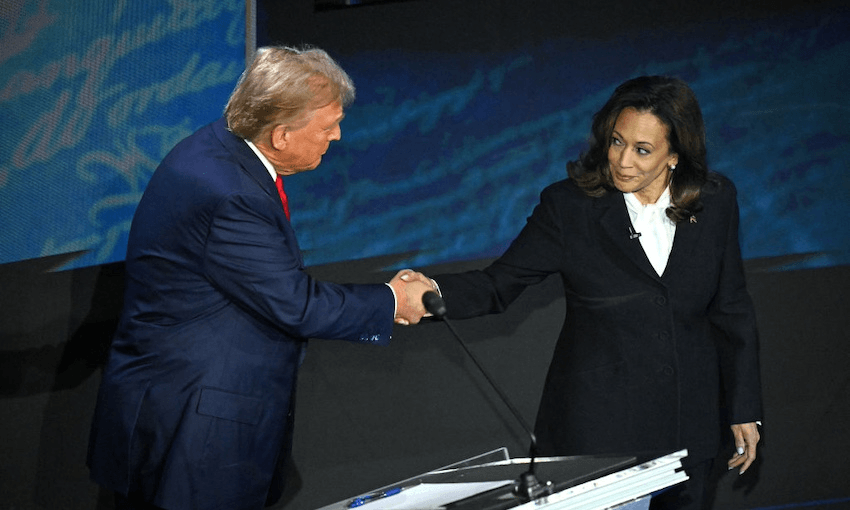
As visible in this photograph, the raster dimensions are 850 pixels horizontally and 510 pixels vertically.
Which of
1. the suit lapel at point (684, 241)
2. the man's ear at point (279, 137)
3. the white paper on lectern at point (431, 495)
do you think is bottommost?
the white paper on lectern at point (431, 495)

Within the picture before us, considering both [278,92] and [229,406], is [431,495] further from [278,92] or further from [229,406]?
[278,92]

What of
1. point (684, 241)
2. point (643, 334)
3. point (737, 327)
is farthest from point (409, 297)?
point (737, 327)

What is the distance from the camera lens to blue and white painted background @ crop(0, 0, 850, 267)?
2.87 meters

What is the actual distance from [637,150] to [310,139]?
2.67ft

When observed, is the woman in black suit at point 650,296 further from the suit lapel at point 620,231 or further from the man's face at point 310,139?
the man's face at point 310,139

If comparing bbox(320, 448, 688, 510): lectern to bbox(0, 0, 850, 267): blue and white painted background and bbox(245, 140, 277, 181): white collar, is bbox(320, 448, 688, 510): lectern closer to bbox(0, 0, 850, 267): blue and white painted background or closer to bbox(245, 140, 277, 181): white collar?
bbox(245, 140, 277, 181): white collar

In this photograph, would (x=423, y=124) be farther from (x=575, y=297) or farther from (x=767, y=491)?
(x=767, y=491)

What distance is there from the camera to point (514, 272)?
2.75m

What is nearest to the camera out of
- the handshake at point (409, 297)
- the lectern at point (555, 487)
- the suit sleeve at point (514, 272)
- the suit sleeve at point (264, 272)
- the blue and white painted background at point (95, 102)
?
the lectern at point (555, 487)

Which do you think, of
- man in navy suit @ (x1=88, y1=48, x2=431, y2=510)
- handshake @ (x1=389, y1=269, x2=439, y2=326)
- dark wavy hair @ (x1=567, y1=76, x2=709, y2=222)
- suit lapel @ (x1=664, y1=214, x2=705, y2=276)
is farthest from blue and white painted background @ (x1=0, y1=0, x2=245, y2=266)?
suit lapel @ (x1=664, y1=214, x2=705, y2=276)

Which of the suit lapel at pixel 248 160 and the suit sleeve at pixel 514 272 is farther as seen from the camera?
the suit sleeve at pixel 514 272

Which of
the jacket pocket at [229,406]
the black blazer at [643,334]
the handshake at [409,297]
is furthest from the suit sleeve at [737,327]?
the jacket pocket at [229,406]

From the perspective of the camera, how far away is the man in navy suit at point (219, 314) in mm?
2230

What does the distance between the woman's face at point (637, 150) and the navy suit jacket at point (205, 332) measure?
81 cm
